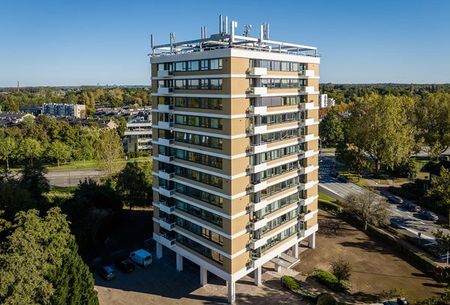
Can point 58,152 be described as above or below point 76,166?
above

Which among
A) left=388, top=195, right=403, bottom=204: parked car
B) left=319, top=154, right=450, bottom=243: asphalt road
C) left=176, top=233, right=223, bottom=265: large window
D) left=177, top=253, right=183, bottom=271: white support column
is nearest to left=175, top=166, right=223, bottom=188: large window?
left=176, top=233, right=223, bottom=265: large window

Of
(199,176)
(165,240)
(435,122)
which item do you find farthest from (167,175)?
(435,122)

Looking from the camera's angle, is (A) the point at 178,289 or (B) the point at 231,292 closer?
(B) the point at 231,292

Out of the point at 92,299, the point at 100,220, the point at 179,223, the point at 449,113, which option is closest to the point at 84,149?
the point at 100,220

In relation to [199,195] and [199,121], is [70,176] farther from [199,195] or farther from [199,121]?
[199,121]

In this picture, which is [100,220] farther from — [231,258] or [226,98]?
[226,98]
